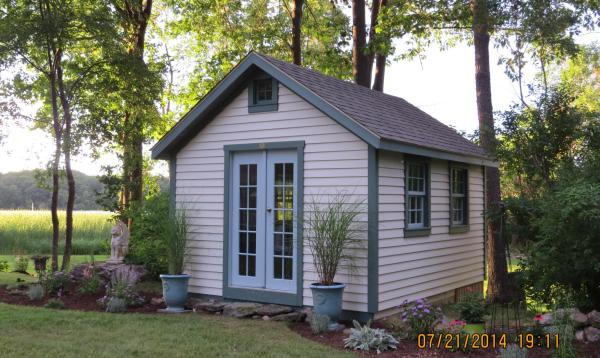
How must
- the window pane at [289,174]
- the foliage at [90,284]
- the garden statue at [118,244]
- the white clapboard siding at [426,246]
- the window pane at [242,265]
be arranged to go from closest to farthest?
1. the white clapboard siding at [426,246]
2. the window pane at [289,174]
3. the window pane at [242,265]
4. the foliage at [90,284]
5. the garden statue at [118,244]

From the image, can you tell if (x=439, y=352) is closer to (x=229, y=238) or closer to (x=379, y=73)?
(x=229, y=238)

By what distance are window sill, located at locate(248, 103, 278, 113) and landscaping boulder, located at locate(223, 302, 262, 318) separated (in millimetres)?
3009

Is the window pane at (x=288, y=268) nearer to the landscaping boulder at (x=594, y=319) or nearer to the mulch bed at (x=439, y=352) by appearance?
the mulch bed at (x=439, y=352)

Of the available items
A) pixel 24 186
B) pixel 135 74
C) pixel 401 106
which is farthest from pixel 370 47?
pixel 24 186

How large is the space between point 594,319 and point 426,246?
10.3 feet

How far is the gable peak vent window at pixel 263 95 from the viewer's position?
8.95 metres

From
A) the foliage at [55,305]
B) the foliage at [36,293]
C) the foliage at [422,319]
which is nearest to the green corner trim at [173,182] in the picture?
the foliage at [55,305]

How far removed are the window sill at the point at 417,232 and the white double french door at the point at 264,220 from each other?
175 centimetres

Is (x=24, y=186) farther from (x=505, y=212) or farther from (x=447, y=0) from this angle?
(x=505, y=212)

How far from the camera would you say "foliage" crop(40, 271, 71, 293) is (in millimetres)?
10148

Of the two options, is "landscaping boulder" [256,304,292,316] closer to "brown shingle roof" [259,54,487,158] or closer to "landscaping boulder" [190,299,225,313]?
"landscaping boulder" [190,299,225,313]

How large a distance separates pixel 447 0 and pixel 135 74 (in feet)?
25.7

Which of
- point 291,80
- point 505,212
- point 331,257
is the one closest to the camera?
point 331,257

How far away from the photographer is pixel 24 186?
49.1 meters
